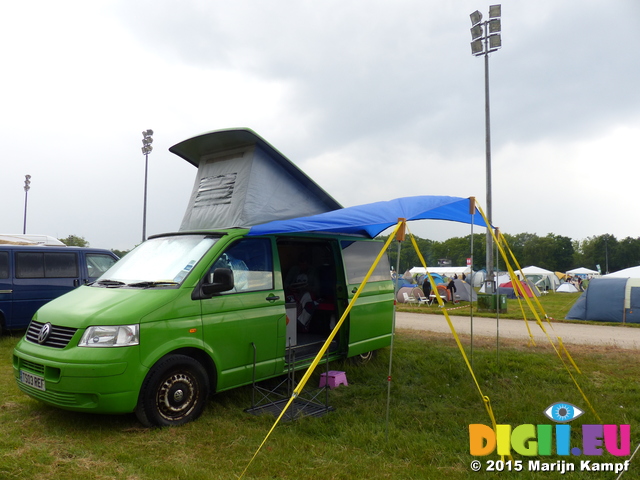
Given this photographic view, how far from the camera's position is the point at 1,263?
8648 millimetres

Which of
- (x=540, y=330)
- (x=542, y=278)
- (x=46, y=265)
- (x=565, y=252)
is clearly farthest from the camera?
(x=565, y=252)

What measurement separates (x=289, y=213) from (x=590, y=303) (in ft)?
42.4

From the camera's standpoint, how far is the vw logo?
14.9ft

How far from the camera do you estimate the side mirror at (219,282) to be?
4711 millimetres

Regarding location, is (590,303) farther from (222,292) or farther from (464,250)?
(464,250)

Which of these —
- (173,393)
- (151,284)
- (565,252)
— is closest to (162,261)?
(151,284)

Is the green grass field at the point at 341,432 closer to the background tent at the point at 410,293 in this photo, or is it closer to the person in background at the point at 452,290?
the person in background at the point at 452,290

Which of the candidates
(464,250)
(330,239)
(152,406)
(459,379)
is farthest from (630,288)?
Result: (464,250)

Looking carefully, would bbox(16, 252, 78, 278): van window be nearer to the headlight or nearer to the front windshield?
the front windshield

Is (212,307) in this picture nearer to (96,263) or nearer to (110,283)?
(110,283)

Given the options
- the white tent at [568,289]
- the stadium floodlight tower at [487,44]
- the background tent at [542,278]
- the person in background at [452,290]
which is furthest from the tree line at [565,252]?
the stadium floodlight tower at [487,44]

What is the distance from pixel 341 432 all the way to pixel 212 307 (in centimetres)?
176

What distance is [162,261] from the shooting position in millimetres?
5223

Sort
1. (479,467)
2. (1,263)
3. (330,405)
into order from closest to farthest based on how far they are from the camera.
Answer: (479,467) < (330,405) < (1,263)
